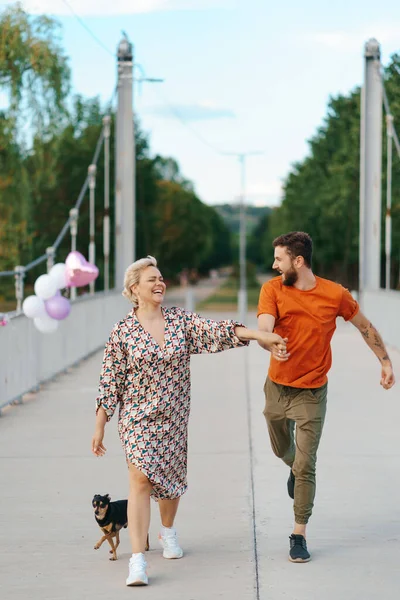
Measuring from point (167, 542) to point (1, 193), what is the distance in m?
30.2

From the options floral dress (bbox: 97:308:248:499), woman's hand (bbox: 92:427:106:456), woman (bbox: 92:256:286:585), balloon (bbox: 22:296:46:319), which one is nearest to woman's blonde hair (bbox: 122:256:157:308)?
woman (bbox: 92:256:286:585)

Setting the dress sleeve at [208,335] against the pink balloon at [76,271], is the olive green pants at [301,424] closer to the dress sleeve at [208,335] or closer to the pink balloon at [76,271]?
the dress sleeve at [208,335]

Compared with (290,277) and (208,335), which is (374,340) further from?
(208,335)

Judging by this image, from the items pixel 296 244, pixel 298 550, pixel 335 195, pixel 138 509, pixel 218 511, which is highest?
pixel 335 195

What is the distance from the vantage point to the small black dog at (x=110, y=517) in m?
6.13

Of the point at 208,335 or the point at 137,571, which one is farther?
the point at 208,335

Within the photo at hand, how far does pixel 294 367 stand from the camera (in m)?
6.36

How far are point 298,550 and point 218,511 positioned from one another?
133 cm

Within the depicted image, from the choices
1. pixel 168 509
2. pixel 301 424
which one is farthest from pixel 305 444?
pixel 168 509

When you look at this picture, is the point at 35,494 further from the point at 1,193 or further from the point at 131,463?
the point at 1,193

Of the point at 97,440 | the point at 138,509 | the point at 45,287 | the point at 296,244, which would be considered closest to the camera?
the point at 138,509

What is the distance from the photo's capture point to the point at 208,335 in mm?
6062

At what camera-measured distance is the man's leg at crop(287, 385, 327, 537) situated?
20.6 feet

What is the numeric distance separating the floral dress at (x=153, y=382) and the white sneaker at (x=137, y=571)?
→ 0.35 metres
